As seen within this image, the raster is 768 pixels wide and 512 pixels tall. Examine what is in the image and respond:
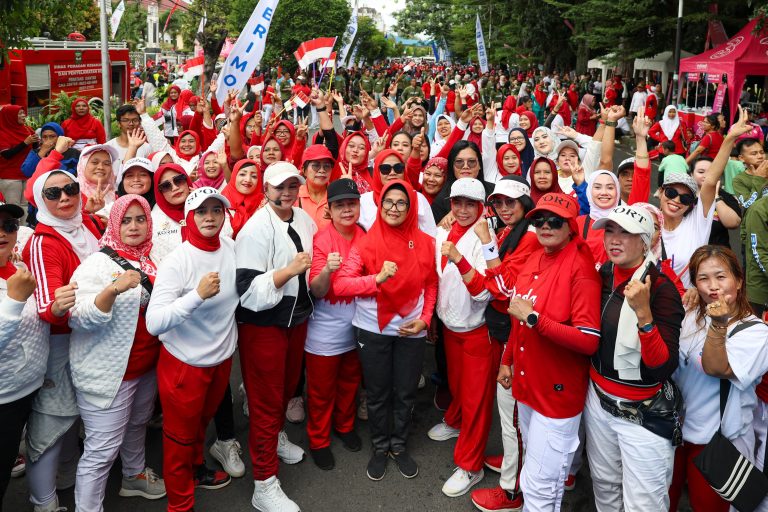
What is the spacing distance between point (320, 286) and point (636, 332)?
185 centimetres

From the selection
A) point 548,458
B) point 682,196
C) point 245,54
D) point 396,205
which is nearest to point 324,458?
point 548,458

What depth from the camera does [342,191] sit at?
12.8 feet

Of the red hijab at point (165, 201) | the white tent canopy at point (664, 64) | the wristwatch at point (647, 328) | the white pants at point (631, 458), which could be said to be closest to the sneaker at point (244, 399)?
the red hijab at point (165, 201)

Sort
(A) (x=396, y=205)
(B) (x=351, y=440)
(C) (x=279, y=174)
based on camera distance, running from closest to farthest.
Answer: (C) (x=279, y=174) < (A) (x=396, y=205) < (B) (x=351, y=440)

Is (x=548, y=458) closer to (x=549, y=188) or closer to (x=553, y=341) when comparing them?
(x=553, y=341)

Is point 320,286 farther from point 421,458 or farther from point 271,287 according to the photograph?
point 421,458

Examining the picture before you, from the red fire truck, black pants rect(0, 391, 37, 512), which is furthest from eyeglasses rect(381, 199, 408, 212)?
the red fire truck

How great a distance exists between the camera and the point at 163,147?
759cm

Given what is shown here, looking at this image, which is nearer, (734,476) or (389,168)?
(734,476)

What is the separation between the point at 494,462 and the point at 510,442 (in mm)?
493

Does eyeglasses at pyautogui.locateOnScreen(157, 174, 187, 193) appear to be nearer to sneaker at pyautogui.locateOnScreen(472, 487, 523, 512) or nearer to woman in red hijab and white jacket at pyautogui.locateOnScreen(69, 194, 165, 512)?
woman in red hijab and white jacket at pyautogui.locateOnScreen(69, 194, 165, 512)

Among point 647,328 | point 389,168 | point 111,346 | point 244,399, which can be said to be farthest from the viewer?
point 244,399

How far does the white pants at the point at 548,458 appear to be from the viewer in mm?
3191

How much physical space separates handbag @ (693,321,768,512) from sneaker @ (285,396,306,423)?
2901mm
